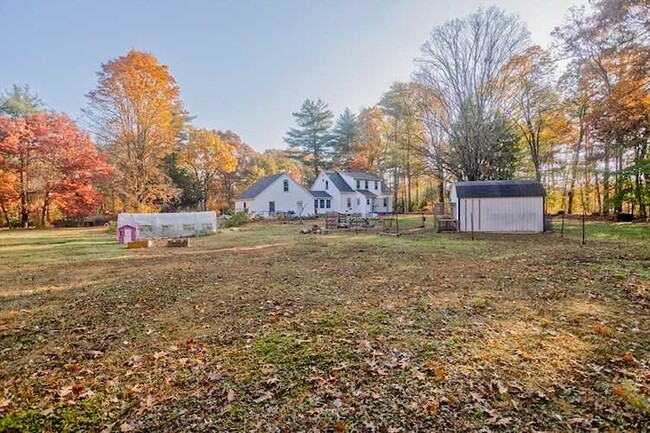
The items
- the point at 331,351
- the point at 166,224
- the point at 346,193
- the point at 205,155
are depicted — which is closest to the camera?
the point at 331,351

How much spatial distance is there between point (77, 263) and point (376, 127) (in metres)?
38.5

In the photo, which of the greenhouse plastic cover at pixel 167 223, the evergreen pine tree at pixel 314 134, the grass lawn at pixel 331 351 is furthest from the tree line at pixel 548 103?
the greenhouse plastic cover at pixel 167 223

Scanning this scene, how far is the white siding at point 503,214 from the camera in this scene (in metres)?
17.2

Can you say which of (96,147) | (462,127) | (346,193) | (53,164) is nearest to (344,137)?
(346,193)

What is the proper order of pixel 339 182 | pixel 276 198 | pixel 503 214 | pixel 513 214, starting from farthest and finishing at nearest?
pixel 339 182
pixel 276 198
pixel 503 214
pixel 513 214

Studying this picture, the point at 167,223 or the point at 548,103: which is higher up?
the point at 548,103

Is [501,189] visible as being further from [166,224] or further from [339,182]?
[339,182]

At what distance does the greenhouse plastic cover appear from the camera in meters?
17.6

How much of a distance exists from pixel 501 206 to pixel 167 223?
18234 mm

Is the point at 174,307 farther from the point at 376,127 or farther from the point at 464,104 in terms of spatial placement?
the point at 376,127

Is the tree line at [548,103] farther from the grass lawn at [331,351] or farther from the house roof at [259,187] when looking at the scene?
the house roof at [259,187]

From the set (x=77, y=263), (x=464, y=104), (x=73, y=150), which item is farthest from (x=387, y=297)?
(x=73, y=150)

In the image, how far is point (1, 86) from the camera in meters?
30.7

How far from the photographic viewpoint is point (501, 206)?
17.7 metres
